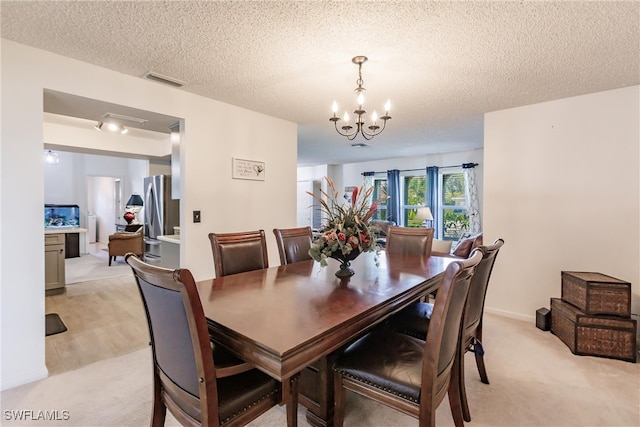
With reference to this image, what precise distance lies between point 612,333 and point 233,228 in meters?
3.54

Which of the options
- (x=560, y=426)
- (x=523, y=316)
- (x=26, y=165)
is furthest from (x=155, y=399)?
(x=523, y=316)

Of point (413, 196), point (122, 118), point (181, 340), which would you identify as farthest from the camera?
point (413, 196)

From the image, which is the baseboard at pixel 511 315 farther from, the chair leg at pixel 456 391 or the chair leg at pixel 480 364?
the chair leg at pixel 456 391

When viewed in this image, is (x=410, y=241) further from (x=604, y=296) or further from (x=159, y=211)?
(x=159, y=211)

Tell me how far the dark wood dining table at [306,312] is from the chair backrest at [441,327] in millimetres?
277

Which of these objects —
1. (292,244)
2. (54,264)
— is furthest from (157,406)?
(54,264)

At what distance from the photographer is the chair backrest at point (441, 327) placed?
3.91 ft

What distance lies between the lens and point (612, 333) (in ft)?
8.01

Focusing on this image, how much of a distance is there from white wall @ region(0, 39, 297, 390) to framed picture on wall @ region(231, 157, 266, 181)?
0.06 metres

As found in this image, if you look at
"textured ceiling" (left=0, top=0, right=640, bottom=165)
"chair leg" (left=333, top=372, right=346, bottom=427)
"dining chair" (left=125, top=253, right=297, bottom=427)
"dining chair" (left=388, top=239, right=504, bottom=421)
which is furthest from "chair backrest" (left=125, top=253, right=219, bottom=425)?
"textured ceiling" (left=0, top=0, right=640, bottom=165)

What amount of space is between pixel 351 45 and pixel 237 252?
164 centimetres

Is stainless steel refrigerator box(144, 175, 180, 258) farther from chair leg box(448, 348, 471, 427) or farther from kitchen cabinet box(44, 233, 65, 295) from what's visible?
chair leg box(448, 348, 471, 427)

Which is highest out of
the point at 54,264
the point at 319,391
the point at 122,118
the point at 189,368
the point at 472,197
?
the point at 122,118

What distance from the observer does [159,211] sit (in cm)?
518
